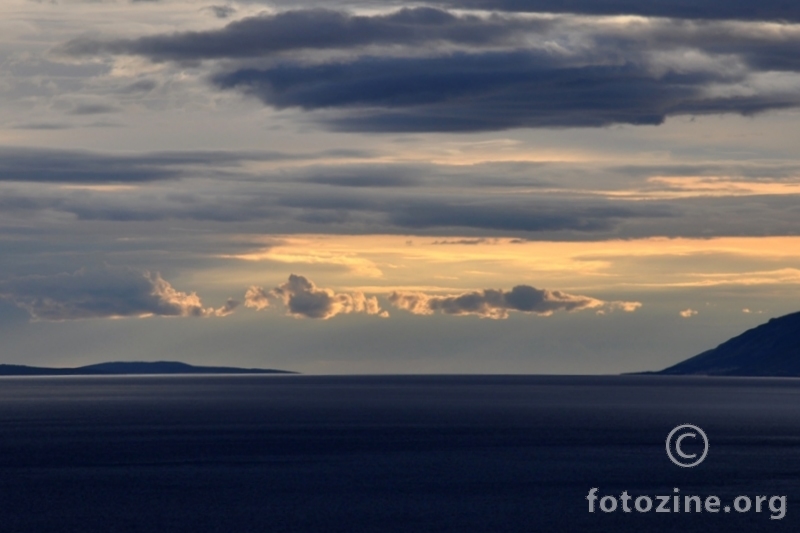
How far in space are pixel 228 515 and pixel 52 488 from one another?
2871 centimetres

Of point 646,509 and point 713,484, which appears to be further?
point 713,484

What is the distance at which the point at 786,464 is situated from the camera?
158000 millimetres

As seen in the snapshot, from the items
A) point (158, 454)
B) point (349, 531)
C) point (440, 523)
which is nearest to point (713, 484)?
point (440, 523)

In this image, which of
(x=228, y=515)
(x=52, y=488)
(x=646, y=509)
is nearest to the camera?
(x=228, y=515)

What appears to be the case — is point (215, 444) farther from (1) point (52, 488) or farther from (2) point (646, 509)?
(2) point (646, 509)

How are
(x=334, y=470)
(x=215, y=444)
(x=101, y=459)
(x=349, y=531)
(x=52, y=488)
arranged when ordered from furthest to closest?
(x=215, y=444) < (x=101, y=459) < (x=334, y=470) < (x=52, y=488) < (x=349, y=531)

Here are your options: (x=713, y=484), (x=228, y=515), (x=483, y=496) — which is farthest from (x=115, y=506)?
(x=713, y=484)

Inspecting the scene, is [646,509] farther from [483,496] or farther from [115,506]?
[115,506]

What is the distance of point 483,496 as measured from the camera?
125438 mm

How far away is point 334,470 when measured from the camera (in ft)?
494

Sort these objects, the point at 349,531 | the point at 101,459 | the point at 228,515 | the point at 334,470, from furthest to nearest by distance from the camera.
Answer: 1. the point at 101,459
2. the point at 334,470
3. the point at 228,515
4. the point at 349,531

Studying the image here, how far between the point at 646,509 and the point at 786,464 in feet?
154

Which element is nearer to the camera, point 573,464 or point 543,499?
point 543,499

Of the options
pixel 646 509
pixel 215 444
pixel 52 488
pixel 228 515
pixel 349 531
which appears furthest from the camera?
pixel 215 444
